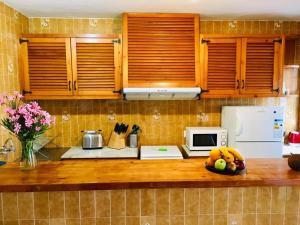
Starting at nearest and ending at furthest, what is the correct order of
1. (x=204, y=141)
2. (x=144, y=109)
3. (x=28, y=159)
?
(x=28, y=159), (x=204, y=141), (x=144, y=109)

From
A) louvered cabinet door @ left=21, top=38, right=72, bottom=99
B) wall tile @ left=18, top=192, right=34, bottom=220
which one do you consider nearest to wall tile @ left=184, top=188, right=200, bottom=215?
wall tile @ left=18, top=192, right=34, bottom=220

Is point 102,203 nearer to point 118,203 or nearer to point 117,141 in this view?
point 118,203

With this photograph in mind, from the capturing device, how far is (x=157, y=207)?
4.22 ft

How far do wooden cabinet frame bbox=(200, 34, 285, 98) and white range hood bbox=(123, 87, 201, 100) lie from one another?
15 cm

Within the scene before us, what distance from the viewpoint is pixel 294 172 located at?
1.34 m

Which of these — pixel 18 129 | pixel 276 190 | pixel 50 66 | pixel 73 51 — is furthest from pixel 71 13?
pixel 276 190

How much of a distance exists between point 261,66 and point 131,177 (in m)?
2.12

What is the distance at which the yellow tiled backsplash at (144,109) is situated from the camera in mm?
2828

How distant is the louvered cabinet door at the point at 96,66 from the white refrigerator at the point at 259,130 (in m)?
1.40

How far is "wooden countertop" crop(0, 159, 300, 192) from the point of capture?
1.20 meters

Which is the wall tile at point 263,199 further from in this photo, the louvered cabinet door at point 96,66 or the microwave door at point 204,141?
the louvered cabinet door at point 96,66

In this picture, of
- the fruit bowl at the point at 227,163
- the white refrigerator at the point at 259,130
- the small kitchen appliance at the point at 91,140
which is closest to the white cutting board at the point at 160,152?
the small kitchen appliance at the point at 91,140

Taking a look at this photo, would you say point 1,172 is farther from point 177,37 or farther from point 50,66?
point 177,37

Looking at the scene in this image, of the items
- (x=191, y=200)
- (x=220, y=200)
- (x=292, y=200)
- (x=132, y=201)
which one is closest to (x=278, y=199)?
(x=292, y=200)
